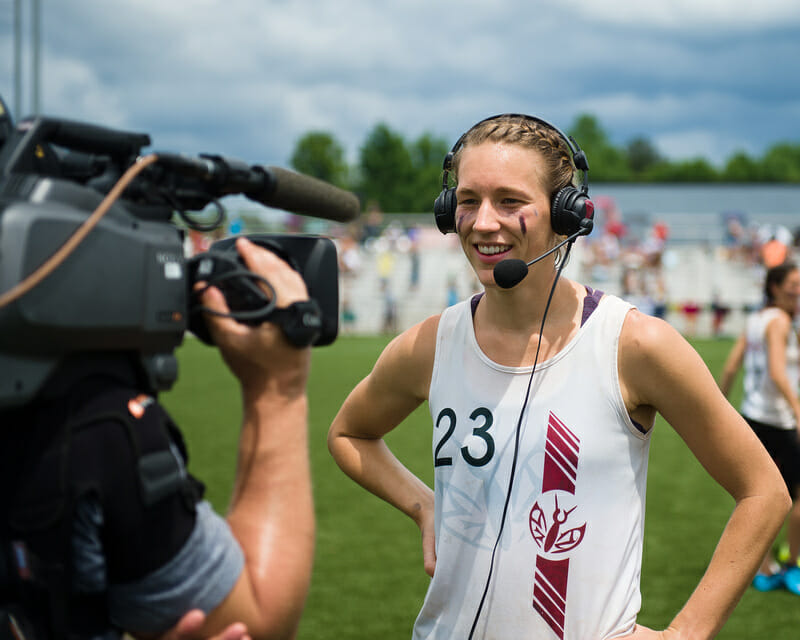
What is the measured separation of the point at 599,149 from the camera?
11638 cm

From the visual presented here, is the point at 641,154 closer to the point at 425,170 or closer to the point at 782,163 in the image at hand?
the point at 782,163

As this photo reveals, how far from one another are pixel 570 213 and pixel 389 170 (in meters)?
78.7

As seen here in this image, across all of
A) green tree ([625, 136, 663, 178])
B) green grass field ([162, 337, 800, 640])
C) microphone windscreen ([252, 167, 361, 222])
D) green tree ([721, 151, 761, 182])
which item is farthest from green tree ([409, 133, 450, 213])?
microphone windscreen ([252, 167, 361, 222])

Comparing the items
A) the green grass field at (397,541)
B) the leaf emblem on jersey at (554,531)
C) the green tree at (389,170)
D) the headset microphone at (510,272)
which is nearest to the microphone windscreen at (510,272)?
the headset microphone at (510,272)

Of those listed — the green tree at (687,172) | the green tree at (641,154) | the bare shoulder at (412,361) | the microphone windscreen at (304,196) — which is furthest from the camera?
the green tree at (641,154)

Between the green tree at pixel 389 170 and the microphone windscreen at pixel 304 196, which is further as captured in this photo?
the green tree at pixel 389 170

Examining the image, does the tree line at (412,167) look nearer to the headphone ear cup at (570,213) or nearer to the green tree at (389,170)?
the green tree at (389,170)

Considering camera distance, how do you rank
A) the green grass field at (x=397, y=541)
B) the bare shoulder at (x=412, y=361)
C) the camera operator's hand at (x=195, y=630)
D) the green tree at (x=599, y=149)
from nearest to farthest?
the camera operator's hand at (x=195, y=630) → the bare shoulder at (x=412, y=361) → the green grass field at (x=397, y=541) → the green tree at (x=599, y=149)

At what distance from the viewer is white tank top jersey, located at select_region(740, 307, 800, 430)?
5520 mm

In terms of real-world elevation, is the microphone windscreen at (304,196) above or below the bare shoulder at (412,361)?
above

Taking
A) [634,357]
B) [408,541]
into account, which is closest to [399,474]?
Result: [634,357]

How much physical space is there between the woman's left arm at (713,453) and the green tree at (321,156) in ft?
277

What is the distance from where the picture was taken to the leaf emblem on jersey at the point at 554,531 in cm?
195

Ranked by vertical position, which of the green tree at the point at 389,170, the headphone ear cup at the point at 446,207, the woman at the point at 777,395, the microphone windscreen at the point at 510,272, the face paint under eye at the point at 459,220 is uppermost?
the green tree at the point at 389,170
